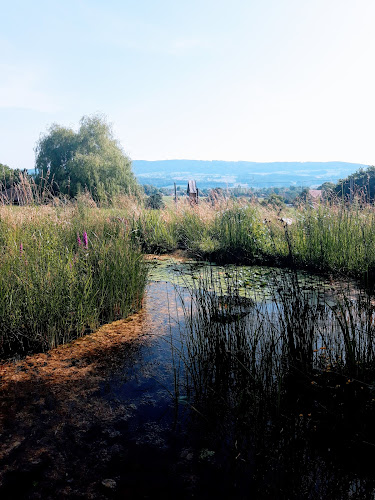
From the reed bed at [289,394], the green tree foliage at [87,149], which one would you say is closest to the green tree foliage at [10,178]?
the reed bed at [289,394]

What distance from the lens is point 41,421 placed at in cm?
227

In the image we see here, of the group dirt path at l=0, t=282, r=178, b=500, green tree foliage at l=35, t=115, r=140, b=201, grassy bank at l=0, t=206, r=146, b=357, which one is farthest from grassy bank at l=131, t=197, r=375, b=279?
green tree foliage at l=35, t=115, r=140, b=201

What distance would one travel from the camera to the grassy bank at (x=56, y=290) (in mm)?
3303

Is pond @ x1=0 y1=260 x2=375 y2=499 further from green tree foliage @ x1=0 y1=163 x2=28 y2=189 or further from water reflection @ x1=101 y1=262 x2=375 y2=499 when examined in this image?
green tree foliage @ x1=0 y1=163 x2=28 y2=189

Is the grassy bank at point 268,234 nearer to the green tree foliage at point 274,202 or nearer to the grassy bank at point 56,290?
the green tree foliage at point 274,202

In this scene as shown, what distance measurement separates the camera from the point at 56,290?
337 cm

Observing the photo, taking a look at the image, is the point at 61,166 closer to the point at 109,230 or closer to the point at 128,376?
the point at 109,230

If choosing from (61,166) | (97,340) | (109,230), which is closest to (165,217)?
(109,230)

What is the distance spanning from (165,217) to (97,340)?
6.08m

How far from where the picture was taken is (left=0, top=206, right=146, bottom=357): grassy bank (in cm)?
330

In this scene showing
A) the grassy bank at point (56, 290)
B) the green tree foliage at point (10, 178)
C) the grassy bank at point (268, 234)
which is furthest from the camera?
the grassy bank at point (268, 234)

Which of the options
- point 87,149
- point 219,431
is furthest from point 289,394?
point 87,149

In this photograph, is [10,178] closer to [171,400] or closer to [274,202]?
[171,400]

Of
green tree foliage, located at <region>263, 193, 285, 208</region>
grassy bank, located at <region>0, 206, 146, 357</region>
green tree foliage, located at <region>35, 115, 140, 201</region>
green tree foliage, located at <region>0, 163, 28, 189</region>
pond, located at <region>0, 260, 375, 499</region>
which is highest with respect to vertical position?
green tree foliage, located at <region>35, 115, 140, 201</region>
